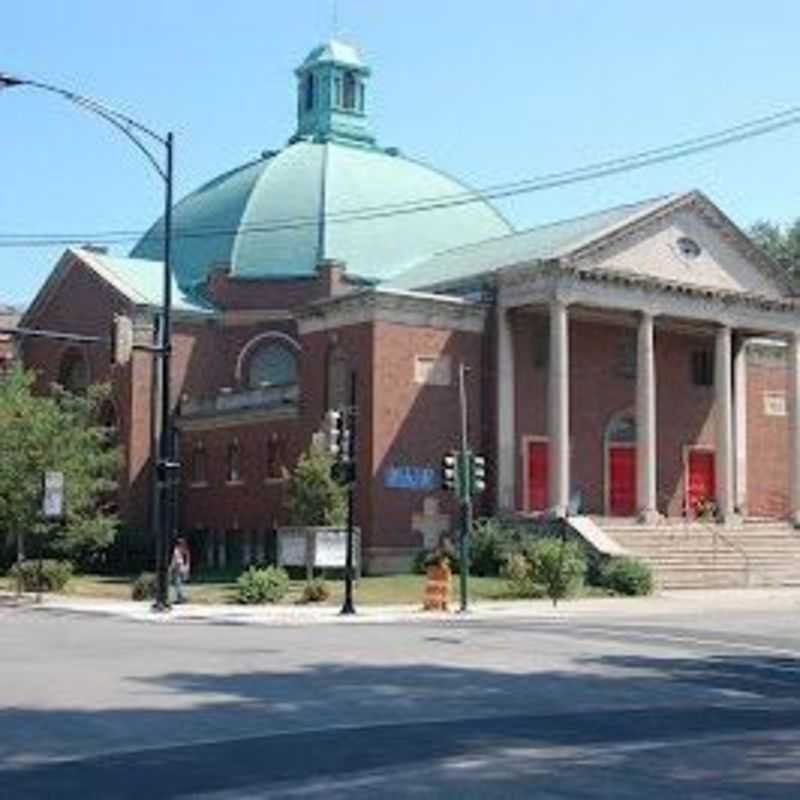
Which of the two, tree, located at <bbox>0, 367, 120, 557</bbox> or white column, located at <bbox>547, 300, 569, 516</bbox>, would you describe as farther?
white column, located at <bbox>547, 300, 569, 516</bbox>

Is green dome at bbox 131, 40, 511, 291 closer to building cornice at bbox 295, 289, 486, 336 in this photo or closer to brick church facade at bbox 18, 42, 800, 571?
brick church facade at bbox 18, 42, 800, 571

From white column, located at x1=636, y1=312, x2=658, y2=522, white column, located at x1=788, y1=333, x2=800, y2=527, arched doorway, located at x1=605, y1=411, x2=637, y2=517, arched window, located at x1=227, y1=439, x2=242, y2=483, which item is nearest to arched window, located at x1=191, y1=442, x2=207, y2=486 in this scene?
arched window, located at x1=227, y1=439, x2=242, y2=483

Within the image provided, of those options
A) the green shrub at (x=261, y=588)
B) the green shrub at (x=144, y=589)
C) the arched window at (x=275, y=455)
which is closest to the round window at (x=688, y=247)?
the arched window at (x=275, y=455)

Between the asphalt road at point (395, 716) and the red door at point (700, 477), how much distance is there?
32563mm

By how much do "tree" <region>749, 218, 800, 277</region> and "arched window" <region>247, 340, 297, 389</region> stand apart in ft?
117

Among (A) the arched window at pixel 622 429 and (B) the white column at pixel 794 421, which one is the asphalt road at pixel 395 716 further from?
(B) the white column at pixel 794 421

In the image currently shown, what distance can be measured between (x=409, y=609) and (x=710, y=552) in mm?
15390

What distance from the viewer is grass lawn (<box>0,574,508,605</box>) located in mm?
40594

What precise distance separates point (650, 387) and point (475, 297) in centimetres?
648

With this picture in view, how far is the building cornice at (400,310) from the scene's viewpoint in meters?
51.5

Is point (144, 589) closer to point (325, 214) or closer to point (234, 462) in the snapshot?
point (234, 462)

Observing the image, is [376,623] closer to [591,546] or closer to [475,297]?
[591,546]

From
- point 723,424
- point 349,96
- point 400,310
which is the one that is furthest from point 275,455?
point 349,96

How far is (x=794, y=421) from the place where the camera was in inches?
2299
